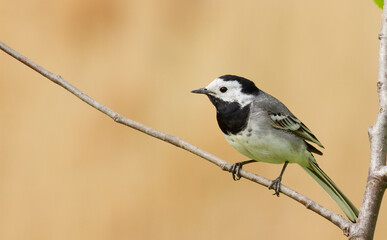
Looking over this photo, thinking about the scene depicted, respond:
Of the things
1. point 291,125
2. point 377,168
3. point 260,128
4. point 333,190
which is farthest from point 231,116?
point 377,168

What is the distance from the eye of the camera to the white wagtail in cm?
143

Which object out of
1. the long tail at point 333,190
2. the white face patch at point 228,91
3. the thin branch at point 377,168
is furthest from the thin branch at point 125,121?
the white face patch at point 228,91

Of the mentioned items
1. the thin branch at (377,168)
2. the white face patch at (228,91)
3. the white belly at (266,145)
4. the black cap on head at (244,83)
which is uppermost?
the black cap on head at (244,83)

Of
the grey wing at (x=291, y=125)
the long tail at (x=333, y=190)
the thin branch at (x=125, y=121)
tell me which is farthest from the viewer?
the grey wing at (x=291, y=125)

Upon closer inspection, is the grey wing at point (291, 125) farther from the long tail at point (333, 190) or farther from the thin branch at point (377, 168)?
the thin branch at point (377, 168)

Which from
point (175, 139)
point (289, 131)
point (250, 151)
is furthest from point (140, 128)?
point (289, 131)

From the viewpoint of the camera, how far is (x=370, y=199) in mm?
691

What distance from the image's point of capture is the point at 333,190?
1479mm

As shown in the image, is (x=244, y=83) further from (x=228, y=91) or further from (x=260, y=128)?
(x=260, y=128)

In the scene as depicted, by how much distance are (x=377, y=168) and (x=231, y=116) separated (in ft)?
2.44

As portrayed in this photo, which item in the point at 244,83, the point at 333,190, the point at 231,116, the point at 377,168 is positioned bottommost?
the point at 377,168

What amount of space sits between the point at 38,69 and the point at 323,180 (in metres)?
0.97

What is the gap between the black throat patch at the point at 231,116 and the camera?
1.44m

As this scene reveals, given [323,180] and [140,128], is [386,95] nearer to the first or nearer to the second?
[140,128]
